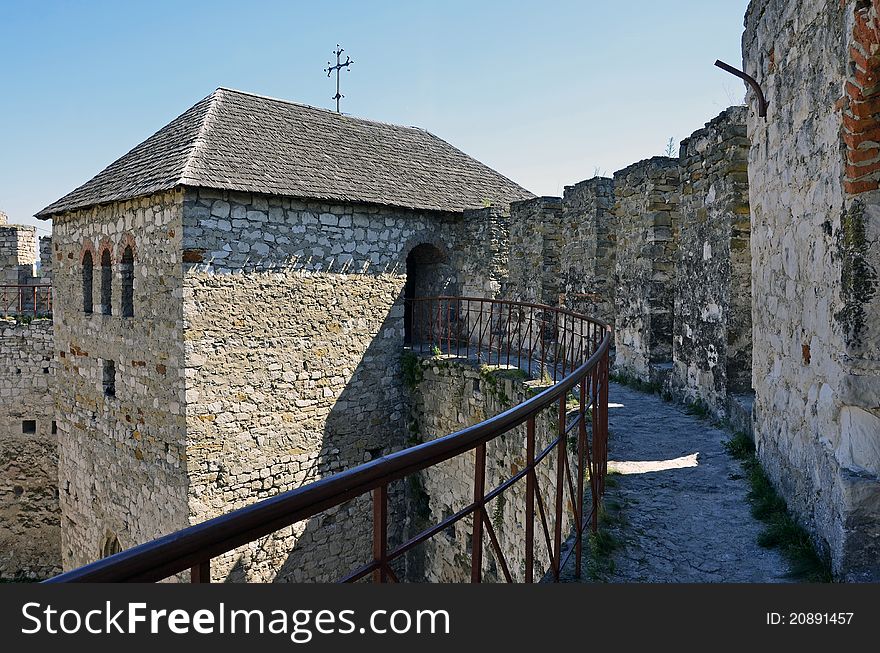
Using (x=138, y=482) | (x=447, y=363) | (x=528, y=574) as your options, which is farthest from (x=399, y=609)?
(x=138, y=482)

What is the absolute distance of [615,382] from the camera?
952 cm

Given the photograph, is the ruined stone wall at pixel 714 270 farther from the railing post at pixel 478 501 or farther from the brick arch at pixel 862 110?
the railing post at pixel 478 501

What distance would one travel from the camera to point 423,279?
13.2 metres

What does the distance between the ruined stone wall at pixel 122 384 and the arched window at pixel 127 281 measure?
0.35 ft

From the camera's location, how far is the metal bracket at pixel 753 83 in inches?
185

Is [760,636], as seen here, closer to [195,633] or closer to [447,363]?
[195,633]

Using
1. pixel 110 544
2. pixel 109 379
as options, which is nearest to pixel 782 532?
pixel 109 379

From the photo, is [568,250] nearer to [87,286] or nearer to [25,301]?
[87,286]

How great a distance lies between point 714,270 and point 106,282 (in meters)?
9.18

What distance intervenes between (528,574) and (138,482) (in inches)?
353

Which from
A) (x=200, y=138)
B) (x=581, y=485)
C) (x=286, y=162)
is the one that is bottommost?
(x=581, y=485)

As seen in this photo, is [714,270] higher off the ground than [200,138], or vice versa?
[200,138]

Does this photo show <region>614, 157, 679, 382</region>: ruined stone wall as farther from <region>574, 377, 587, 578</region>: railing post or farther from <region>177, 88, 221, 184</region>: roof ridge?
<region>177, 88, 221, 184</region>: roof ridge

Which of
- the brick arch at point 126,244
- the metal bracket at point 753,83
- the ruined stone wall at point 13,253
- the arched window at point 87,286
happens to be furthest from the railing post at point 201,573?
the ruined stone wall at point 13,253
